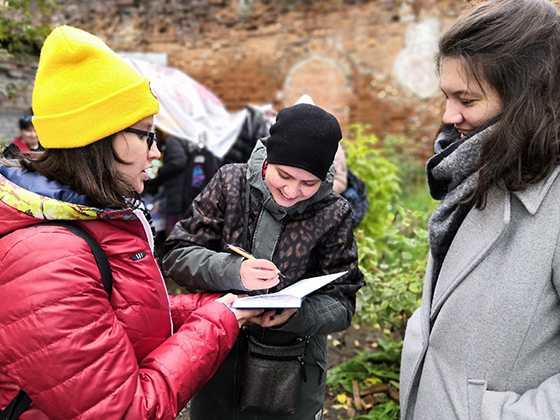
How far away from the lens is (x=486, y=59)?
3.83 feet

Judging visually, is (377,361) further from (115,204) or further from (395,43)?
(395,43)

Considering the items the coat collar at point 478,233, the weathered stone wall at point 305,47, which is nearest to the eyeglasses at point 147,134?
the coat collar at point 478,233

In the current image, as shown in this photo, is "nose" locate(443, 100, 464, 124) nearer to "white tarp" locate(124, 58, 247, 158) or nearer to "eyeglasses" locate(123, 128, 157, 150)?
"eyeglasses" locate(123, 128, 157, 150)

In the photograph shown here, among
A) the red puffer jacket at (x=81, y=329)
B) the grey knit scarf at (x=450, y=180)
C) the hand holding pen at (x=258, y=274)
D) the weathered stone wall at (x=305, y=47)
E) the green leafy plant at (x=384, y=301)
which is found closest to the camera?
the red puffer jacket at (x=81, y=329)

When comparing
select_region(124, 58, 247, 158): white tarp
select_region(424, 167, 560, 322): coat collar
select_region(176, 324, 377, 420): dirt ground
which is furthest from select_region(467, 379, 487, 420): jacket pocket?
select_region(124, 58, 247, 158): white tarp

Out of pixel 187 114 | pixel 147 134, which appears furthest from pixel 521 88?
pixel 187 114

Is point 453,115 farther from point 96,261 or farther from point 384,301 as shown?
point 384,301

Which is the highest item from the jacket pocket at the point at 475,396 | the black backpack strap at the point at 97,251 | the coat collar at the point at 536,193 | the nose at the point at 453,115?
the nose at the point at 453,115

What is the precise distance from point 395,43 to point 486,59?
796 centimetres

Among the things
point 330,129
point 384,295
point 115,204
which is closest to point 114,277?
point 115,204

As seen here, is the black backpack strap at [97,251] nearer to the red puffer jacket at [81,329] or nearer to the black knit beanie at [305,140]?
the red puffer jacket at [81,329]

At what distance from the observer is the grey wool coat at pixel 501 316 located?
1077mm

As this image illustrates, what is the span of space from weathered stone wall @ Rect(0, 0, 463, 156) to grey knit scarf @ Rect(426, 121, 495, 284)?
740cm

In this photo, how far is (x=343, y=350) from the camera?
3.61 m
